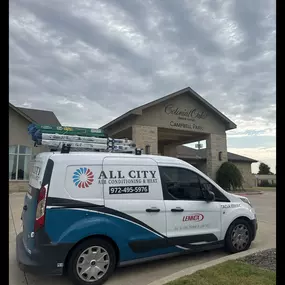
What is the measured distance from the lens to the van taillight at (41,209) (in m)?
3.84

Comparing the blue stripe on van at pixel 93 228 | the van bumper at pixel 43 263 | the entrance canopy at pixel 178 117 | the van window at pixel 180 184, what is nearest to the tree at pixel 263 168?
the entrance canopy at pixel 178 117

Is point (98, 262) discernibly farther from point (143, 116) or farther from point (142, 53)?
point (143, 116)

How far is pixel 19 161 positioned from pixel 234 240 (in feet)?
58.3

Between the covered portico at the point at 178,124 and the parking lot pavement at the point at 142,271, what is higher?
the covered portico at the point at 178,124

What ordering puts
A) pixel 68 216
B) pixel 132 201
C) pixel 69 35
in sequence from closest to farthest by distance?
pixel 68 216, pixel 132 201, pixel 69 35

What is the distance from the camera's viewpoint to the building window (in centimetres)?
1945

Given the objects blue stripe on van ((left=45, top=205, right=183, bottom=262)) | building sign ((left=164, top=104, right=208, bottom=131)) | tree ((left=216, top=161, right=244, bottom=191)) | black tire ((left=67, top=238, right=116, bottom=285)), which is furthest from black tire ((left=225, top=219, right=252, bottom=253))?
tree ((left=216, top=161, right=244, bottom=191))

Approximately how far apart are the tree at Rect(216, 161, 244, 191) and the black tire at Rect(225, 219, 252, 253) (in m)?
15.9

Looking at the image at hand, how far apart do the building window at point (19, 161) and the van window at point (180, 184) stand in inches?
669

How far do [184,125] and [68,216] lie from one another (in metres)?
17.1

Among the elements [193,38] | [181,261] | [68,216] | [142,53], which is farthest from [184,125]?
[68,216]

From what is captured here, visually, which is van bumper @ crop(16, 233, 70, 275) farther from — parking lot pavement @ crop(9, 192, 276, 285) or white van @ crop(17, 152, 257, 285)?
parking lot pavement @ crop(9, 192, 276, 285)

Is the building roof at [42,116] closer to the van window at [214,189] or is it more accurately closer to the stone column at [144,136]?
the stone column at [144,136]
